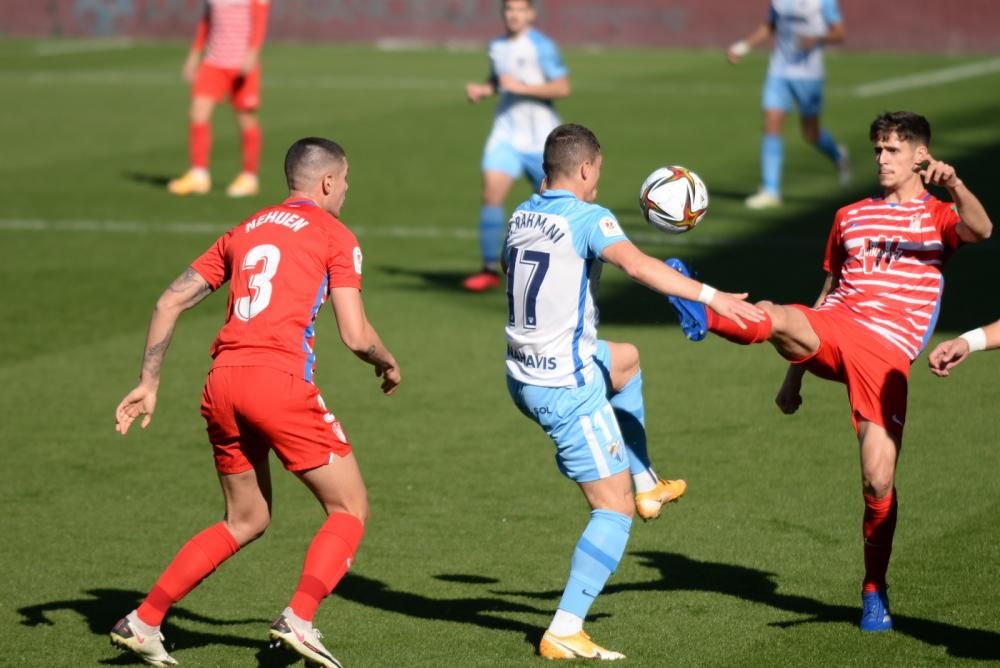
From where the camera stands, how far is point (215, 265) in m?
6.43

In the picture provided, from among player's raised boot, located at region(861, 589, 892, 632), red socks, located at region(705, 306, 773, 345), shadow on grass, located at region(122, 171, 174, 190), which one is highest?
red socks, located at region(705, 306, 773, 345)

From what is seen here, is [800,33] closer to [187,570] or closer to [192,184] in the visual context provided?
[192,184]

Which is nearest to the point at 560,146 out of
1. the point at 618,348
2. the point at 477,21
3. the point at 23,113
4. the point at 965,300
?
the point at 618,348

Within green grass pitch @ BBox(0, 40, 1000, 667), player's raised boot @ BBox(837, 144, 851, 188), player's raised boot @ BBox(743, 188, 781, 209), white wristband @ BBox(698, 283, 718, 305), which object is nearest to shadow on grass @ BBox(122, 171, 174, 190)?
green grass pitch @ BBox(0, 40, 1000, 667)

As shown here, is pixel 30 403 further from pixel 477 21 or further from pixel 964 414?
pixel 477 21

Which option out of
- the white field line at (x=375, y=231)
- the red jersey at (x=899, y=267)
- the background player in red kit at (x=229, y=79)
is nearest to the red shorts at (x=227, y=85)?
the background player in red kit at (x=229, y=79)

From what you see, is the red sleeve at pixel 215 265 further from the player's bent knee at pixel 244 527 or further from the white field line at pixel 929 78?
the white field line at pixel 929 78

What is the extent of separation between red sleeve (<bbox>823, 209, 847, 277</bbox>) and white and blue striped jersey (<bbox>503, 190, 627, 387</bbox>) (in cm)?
117

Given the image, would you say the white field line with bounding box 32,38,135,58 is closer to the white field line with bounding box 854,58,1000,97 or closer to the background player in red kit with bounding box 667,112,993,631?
the white field line with bounding box 854,58,1000,97

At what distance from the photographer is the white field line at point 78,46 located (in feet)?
109

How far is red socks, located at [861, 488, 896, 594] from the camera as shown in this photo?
659 cm

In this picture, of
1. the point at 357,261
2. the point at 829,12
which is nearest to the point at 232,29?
the point at 829,12

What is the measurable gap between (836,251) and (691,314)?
975 mm

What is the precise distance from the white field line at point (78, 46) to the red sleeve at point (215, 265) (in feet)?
90.7
